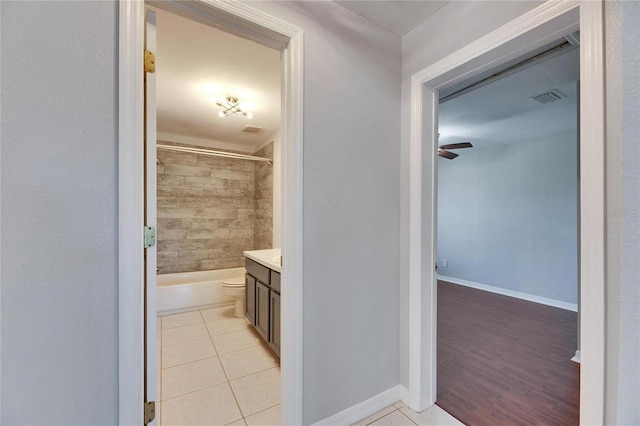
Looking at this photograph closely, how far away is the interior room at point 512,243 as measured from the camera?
199cm

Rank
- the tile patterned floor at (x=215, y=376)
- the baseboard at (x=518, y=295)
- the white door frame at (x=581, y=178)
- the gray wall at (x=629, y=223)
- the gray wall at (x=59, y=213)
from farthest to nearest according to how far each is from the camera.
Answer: the baseboard at (x=518, y=295), the tile patterned floor at (x=215, y=376), the white door frame at (x=581, y=178), the gray wall at (x=59, y=213), the gray wall at (x=629, y=223)

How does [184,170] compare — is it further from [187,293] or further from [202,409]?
[202,409]

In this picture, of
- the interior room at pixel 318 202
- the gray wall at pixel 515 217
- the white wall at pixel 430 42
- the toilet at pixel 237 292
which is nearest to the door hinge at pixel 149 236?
the interior room at pixel 318 202

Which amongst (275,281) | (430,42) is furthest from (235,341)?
(430,42)

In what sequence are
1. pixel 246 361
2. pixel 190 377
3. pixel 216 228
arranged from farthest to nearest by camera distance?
1. pixel 216 228
2. pixel 246 361
3. pixel 190 377

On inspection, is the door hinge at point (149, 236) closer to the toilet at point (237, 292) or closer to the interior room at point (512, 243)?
the interior room at point (512, 243)

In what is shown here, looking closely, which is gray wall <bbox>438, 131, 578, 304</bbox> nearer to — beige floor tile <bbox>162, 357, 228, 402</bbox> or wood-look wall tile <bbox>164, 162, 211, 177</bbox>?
beige floor tile <bbox>162, 357, 228, 402</bbox>

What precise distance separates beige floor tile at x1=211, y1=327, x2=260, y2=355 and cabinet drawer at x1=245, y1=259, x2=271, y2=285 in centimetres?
68

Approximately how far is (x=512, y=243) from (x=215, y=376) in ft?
15.7

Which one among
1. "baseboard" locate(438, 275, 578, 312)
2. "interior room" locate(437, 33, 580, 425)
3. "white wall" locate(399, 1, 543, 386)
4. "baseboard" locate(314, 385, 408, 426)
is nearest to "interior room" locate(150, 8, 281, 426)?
"baseboard" locate(314, 385, 408, 426)

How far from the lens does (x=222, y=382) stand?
2084 millimetres

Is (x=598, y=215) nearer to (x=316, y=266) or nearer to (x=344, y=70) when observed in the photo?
(x=316, y=266)

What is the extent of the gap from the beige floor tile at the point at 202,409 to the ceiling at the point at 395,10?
269cm

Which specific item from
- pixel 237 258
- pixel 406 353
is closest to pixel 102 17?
pixel 406 353
